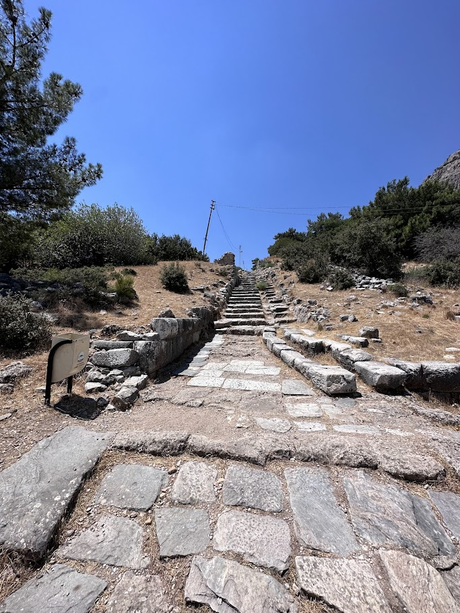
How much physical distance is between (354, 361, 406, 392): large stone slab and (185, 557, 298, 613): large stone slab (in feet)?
9.52

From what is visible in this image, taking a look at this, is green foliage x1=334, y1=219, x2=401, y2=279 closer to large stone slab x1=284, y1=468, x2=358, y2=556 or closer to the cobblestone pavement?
the cobblestone pavement

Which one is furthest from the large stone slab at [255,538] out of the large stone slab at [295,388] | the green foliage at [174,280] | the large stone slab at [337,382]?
the green foliage at [174,280]

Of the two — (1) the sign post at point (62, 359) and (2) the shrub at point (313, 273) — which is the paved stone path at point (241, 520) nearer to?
(1) the sign post at point (62, 359)

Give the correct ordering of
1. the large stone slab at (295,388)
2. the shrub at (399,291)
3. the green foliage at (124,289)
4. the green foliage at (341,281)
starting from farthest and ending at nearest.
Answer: the green foliage at (341,281) → the shrub at (399,291) → the green foliage at (124,289) → the large stone slab at (295,388)

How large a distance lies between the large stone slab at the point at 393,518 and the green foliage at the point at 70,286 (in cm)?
613

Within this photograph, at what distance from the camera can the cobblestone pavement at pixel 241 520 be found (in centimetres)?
111

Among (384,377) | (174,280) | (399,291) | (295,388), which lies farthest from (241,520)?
(399,291)

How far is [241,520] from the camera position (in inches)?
57.7

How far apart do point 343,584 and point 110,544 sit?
3.96 feet

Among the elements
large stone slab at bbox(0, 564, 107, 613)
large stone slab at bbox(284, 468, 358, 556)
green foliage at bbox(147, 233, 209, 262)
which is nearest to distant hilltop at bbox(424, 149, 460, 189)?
green foliage at bbox(147, 233, 209, 262)

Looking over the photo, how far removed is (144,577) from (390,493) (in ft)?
5.24

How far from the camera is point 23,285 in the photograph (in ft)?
19.4

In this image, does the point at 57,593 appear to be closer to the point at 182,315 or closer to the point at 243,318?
the point at 182,315

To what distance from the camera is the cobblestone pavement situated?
3.65ft
